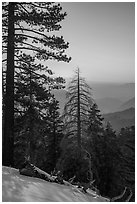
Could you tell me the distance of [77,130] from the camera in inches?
674

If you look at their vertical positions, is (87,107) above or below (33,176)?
above

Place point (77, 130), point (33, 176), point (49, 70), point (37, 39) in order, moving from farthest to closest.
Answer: point (77, 130)
point (49, 70)
point (37, 39)
point (33, 176)

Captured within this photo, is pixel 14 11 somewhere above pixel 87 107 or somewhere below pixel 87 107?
above

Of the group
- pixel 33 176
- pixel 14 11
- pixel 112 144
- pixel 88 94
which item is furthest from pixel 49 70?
pixel 112 144

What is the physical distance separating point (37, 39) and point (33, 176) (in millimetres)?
5341

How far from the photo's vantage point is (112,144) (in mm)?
24719

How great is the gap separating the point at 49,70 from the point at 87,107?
24.9 feet

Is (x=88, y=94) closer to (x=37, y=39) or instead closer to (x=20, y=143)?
(x=20, y=143)

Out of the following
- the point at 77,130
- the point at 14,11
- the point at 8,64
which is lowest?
the point at 77,130

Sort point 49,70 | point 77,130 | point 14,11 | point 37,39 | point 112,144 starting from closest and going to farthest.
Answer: point 14,11, point 37,39, point 49,70, point 77,130, point 112,144

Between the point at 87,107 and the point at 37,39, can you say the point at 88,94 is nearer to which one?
the point at 87,107

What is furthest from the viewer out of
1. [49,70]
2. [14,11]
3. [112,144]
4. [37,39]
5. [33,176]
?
[112,144]

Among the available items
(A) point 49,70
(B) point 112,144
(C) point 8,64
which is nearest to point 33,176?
(C) point 8,64

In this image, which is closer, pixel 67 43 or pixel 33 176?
pixel 33 176
